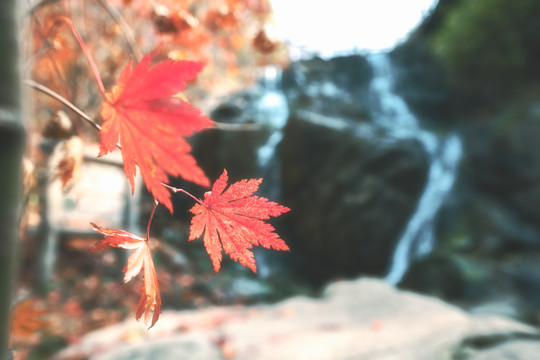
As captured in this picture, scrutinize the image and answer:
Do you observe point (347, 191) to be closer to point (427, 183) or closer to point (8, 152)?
point (427, 183)

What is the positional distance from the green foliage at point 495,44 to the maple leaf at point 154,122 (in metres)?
9.62

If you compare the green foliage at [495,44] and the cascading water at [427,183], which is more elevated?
the green foliage at [495,44]

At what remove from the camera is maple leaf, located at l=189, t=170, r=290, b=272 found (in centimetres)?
50

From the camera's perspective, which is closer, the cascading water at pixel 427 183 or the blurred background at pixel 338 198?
the blurred background at pixel 338 198

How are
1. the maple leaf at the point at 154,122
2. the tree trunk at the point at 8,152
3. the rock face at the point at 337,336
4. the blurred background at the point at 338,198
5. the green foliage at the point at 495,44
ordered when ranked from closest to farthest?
the tree trunk at the point at 8,152
the maple leaf at the point at 154,122
the rock face at the point at 337,336
the blurred background at the point at 338,198
the green foliage at the point at 495,44

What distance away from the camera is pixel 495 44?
7.96 metres

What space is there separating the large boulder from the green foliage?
102 inches

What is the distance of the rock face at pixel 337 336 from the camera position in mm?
2098

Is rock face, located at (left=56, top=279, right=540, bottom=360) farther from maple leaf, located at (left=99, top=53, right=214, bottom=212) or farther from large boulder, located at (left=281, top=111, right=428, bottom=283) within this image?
large boulder, located at (left=281, top=111, right=428, bottom=283)

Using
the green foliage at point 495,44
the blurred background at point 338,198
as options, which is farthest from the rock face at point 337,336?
the green foliage at point 495,44

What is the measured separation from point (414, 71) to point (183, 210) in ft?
36.9

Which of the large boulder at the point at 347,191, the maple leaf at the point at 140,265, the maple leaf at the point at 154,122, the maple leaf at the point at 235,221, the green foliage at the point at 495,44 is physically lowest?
the maple leaf at the point at 140,265

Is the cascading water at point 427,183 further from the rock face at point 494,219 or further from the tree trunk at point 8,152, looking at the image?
the tree trunk at point 8,152

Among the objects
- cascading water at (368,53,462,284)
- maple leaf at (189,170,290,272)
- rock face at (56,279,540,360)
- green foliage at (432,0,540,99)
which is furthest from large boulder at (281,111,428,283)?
maple leaf at (189,170,290,272)
